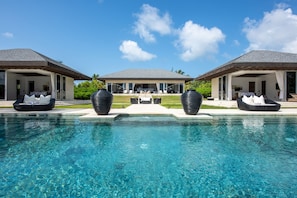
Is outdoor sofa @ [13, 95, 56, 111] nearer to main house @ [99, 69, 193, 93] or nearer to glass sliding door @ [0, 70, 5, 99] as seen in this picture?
glass sliding door @ [0, 70, 5, 99]

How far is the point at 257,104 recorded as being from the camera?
12453 mm

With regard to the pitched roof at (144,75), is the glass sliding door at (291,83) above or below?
below

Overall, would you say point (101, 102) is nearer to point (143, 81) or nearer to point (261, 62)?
point (261, 62)

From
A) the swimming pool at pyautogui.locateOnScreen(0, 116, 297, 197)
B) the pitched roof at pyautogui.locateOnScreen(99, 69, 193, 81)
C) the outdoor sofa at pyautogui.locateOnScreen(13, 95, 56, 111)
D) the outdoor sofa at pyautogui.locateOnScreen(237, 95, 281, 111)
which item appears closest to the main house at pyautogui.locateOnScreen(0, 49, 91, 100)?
the outdoor sofa at pyautogui.locateOnScreen(13, 95, 56, 111)

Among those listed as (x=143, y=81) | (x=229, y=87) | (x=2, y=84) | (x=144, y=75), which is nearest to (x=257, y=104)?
(x=229, y=87)

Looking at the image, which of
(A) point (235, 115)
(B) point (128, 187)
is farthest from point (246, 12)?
(B) point (128, 187)

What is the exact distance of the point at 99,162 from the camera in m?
4.10

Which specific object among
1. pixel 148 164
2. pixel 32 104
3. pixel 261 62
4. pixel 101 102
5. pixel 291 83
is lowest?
pixel 148 164

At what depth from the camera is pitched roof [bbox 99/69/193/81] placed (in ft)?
109

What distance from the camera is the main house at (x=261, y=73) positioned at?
17.1 metres

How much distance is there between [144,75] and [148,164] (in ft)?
102

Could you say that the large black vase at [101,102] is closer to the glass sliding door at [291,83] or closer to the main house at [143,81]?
the glass sliding door at [291,83]

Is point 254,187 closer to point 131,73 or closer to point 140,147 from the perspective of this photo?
point 140,147

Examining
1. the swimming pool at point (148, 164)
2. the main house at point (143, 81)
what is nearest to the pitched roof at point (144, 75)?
the main house at point (143, 81)
